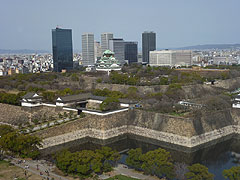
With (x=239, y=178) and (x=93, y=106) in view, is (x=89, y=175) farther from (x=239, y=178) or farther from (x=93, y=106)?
(x=93, y=106)

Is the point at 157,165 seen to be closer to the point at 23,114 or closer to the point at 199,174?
the point at 199,174

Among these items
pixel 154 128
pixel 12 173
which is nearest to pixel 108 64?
pixel 154 128

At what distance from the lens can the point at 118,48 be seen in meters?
115

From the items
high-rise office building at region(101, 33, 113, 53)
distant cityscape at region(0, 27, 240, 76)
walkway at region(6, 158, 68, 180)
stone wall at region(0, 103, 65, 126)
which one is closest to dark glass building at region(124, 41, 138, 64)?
distant cityscape at region(0, 27, 240, 76)

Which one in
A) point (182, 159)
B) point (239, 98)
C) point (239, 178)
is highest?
point (239, 98)

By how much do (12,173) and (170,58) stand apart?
4024 inches

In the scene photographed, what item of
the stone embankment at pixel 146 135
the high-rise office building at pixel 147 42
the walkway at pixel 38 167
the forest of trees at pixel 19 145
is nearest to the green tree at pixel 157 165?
the walkway at pixel 38 167

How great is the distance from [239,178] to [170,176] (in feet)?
12.1

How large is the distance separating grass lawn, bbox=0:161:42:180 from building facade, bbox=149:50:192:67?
10126cm

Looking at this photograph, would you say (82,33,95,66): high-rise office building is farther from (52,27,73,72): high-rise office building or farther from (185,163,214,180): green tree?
(185,163,214,180): green tree

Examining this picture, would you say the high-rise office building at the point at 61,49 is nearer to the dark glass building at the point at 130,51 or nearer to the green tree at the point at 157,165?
the dark glass building at the point at 130,51

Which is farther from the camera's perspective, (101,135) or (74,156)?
(101,135)

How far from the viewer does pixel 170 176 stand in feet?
56.6

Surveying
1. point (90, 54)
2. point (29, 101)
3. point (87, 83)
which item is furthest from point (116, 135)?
point (90, 54)
